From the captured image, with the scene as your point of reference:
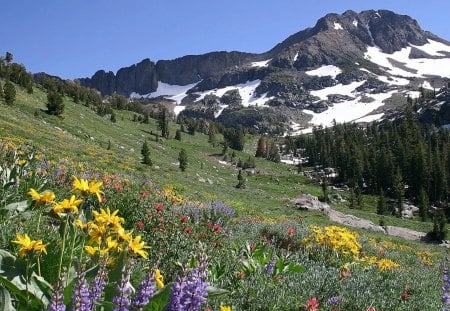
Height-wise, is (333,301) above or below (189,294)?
below

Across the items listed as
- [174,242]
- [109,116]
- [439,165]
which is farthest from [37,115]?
[439,165]

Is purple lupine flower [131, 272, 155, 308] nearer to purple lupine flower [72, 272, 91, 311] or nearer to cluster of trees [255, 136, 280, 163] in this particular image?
purple lupine flower [72, 272, 91, 311]

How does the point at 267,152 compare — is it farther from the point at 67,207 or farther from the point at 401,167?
the point at 67,207

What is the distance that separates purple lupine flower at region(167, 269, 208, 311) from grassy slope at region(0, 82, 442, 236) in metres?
14.0

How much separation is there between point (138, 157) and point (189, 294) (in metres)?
46.9

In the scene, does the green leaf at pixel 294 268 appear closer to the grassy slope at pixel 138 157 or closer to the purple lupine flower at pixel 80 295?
the purple lupine flower at pixel 80 295

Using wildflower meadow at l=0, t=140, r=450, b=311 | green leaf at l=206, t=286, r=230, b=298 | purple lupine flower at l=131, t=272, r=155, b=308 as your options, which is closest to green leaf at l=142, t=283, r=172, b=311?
wildflower meadow at l=0, t=140, r=450, b=311

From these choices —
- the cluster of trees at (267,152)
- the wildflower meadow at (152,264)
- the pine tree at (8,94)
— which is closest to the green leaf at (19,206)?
the wildflower meadow at (152,264)

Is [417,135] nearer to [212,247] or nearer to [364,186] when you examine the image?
[364,186]

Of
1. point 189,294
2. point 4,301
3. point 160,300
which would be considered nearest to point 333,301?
point 160,300

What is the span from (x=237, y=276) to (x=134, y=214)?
13.3 feet

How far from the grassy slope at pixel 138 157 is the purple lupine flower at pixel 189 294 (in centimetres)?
1405

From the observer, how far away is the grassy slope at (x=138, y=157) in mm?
26656

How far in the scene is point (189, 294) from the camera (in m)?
1.99
